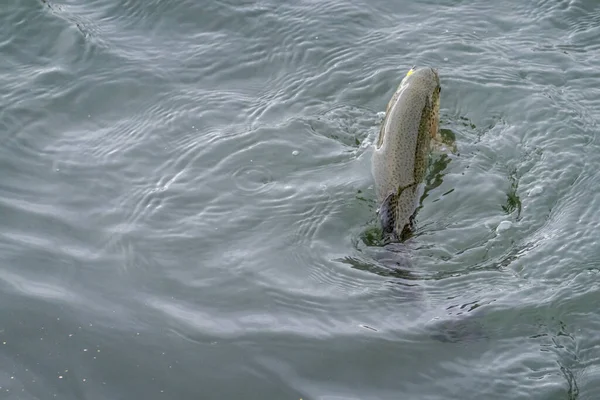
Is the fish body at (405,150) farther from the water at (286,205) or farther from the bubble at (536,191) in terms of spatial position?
the bubble at (536,191)

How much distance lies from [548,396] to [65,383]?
2.98 meters

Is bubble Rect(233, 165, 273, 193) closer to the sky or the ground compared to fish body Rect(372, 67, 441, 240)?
closer to the ground

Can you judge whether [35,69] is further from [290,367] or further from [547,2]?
[547,2]

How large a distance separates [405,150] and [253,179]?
1323mm

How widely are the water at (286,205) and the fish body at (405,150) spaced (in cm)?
16

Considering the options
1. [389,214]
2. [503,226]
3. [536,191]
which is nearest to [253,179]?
[389,214]

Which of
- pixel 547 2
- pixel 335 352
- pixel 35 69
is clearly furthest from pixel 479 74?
pixel 35 69

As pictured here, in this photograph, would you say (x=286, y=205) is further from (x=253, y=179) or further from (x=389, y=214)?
(x=389, y=214)

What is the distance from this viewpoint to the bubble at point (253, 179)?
6797mm

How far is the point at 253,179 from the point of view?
6906 mm

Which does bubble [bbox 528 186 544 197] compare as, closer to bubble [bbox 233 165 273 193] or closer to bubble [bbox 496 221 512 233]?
bubble [bbox 496 221 512 233]

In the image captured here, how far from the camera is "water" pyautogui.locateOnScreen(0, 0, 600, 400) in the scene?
5152 mm

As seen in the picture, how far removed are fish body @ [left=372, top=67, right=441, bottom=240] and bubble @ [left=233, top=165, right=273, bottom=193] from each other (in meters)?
0.93

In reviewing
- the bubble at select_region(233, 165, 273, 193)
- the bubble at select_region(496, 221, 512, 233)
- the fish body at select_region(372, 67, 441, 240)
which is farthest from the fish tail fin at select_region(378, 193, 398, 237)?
the bubble at select_region(233, 165, 273, 193)
